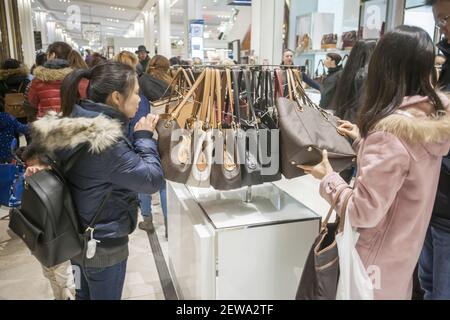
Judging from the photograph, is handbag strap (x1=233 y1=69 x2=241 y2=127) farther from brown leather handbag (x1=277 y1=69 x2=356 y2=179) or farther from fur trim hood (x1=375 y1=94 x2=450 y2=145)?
fur trim hood (x1=375 y1=94 x2=450 y2=145)

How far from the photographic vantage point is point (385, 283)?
140 centimetres

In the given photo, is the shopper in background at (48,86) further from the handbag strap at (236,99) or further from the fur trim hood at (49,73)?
the handbag strap at (236,99)

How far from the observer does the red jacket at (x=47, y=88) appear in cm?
354

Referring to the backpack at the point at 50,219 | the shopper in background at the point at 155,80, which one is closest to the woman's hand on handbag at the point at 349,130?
the backpack at the point at 50,219

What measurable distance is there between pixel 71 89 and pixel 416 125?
1.42m

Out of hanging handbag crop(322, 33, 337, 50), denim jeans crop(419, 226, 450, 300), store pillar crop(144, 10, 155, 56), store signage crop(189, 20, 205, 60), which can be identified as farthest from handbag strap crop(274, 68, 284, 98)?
store pillar crop(144, 10, 155, 56)

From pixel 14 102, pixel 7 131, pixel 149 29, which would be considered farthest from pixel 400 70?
pixel 149 29

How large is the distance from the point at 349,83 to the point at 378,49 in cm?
144

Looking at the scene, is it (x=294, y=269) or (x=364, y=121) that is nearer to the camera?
(x=364, y=121)

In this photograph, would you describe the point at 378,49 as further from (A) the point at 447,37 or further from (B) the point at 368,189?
(A) the point at 447,37

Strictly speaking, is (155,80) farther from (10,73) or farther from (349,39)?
(10,73)

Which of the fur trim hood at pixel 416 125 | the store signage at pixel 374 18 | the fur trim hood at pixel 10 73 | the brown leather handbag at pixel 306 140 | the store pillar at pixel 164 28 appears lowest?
the brown leather handbag at pixel 306 140

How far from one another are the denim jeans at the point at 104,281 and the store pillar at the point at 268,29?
127 inches
